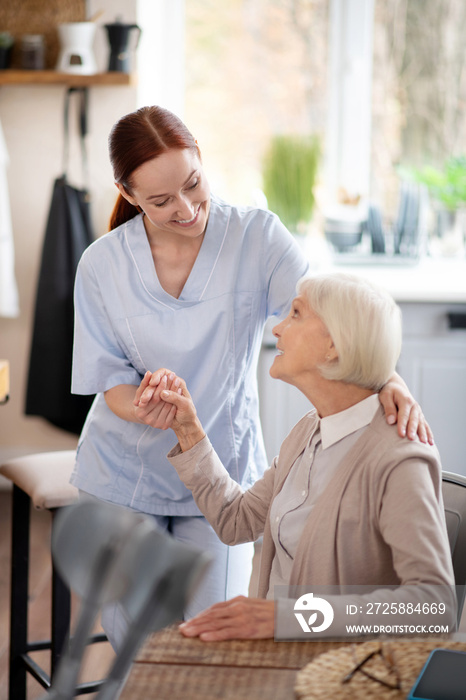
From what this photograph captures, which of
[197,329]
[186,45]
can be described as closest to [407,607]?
[197,329]

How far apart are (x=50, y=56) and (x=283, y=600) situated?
2742 mm

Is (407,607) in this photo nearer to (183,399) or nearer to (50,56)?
(183,399)

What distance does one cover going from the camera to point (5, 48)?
3.16 meters

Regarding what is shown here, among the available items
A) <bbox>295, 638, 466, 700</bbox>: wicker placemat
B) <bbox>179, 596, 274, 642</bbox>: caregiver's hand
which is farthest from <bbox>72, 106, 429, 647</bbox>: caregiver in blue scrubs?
<bbox>295, 638, 466, 700</bbox>: wicker placemat

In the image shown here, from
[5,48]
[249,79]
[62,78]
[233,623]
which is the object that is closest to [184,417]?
[233,623]

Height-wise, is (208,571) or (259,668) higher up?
(259,668)

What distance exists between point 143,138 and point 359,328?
538mm

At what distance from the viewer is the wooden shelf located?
10.1 feet

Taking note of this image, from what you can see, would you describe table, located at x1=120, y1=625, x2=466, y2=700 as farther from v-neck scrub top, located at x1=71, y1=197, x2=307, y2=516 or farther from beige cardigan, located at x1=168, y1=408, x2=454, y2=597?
v-neck scrub top, located at x1=71, y1=197, x2=307, y2=516

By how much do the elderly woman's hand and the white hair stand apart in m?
0.04

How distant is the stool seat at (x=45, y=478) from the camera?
1.87m

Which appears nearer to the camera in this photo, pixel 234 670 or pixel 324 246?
pixel 234 670

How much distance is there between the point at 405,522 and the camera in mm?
1125

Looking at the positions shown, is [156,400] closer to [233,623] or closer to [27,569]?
[233,623]
